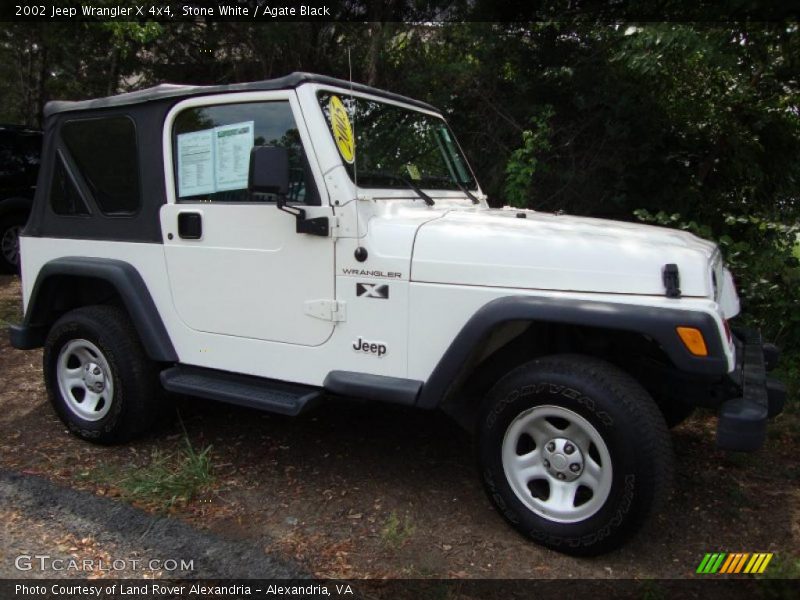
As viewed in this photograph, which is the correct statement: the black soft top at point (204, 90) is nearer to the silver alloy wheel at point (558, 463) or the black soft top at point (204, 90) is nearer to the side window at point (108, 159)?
the side window at point (108, 159)

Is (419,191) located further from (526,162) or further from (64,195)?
(526,162)

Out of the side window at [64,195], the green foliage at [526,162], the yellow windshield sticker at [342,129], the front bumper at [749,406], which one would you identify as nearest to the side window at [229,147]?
the yellow windshield sticker at [342,129]

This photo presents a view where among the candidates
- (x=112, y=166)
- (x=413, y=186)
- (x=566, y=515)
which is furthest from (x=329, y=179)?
(x=566, y=515)

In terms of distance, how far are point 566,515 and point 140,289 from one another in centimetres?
251

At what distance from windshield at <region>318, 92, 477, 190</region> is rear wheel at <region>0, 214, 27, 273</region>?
6.83 m

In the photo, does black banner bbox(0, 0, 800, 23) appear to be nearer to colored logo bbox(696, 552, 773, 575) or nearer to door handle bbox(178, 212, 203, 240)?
colored logo bbox(696, 552, 773, 575)

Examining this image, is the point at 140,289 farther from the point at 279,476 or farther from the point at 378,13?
the point at 378,13

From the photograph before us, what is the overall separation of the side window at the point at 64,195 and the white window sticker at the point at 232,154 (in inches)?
→ 40.5

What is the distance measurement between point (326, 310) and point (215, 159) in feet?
3.39

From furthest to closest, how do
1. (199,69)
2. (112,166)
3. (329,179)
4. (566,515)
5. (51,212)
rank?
(199,69) → (51,212) → (112,166) → (329,179) → (566,515)

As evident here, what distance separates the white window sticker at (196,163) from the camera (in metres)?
3.32

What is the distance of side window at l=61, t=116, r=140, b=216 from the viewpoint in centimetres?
356

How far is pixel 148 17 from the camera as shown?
309 inches

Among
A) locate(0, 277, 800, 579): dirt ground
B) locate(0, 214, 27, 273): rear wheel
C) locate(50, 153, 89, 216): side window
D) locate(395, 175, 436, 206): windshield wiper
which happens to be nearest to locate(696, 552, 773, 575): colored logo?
locate(0, 277, 800, 579): dirt ground
